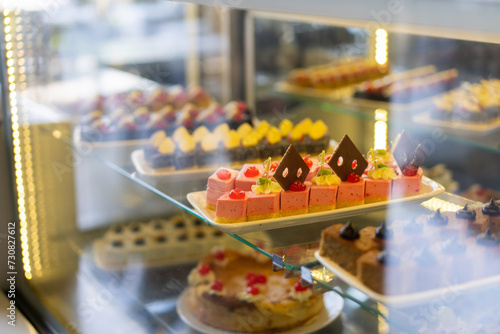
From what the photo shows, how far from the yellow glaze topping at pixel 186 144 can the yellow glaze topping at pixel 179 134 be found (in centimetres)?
3

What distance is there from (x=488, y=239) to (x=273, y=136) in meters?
0.96

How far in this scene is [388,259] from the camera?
1143 millimetres

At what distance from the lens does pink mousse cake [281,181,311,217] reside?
145cm

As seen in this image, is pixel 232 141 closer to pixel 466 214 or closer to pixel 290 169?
pixel 290 169

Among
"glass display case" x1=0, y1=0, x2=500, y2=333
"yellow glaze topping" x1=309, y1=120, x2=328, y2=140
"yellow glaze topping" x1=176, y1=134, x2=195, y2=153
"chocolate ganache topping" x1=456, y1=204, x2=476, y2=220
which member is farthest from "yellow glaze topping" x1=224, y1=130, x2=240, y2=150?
"chocolate ganache topping" x1=456, y1=204, x2=476, y2=220

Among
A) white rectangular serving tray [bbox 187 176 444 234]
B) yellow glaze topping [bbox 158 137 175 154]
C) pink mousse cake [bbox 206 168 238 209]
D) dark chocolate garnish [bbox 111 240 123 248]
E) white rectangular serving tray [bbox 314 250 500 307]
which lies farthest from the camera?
dark chocolate garnish [bbox 111 240 123 248]

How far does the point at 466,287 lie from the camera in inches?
43.0

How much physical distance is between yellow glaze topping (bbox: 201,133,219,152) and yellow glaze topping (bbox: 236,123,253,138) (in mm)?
Answer: 92

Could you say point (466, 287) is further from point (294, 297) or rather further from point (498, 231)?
point (294, 297)

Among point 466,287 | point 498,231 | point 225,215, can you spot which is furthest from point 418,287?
point 225,215

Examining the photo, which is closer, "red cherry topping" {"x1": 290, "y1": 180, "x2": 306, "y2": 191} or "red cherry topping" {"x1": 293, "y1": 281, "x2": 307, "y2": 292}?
"red cherry topping" {"x1": 290, "y1": 180, "x2": 306, "y2": 191}

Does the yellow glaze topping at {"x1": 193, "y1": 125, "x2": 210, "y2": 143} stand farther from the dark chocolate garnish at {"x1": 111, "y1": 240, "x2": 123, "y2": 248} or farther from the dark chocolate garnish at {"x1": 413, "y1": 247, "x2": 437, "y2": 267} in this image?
the dark chocolate garnish at {"x1": 413, "y1": 247, "x2": 437, "y2": 267}

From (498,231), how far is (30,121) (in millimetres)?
1704

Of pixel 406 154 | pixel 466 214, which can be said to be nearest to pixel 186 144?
pixel 406 154
